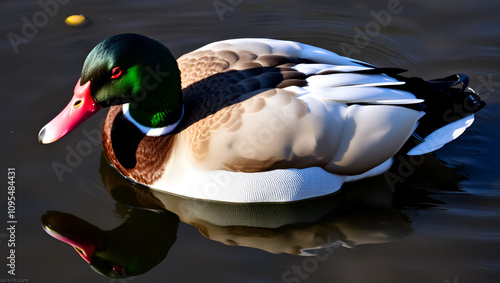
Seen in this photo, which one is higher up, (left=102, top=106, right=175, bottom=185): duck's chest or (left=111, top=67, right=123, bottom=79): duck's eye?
(left=111, top=67, right=123, bottom=79): duck's eye

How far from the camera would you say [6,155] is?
620 centimetres

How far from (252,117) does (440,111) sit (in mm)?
1951

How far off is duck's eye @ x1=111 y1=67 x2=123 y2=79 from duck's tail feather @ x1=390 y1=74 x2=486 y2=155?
260 centimetres

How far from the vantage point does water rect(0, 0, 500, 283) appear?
208 inches

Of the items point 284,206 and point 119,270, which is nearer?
point 119,270

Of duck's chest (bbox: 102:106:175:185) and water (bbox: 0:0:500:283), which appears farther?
duck's chest (bbox: 102:106:175:185)

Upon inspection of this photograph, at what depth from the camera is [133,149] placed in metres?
5.82

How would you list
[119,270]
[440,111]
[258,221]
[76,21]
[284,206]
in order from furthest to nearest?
1. [76,21]
2. [440,111]
3. [284,206]
4. [258,221]
5. [119,270]

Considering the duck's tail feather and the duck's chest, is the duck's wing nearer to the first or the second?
the duck's tail feather

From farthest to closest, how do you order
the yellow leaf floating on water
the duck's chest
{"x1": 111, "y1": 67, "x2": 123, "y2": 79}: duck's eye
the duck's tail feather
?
the yellow leaf floating on water, the duck's tail feather, the duck's chest, {"x1": 111, "y1": 67, "x2": 123, "y2": 79}: duck's eye

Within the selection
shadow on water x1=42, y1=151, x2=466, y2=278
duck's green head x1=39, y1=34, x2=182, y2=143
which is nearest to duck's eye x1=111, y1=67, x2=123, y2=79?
duck's green head x1=39, y1=34, x2=182, y2=143

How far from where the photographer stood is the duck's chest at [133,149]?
5.66m

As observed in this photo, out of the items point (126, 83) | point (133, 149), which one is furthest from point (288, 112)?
point (133, 149)

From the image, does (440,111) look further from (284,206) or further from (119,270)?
(119,270)
